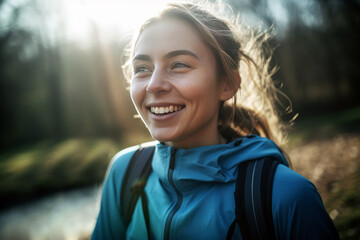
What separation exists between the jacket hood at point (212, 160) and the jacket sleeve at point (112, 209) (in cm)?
42

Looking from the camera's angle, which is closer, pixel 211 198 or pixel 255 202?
pixel 255 202

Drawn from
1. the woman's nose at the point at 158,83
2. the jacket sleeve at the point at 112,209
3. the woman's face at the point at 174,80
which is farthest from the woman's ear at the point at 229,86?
the jacket sleeve at the point at 112,209

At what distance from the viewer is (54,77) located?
54.4 ft

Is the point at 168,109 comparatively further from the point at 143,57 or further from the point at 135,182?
the point at 135,182

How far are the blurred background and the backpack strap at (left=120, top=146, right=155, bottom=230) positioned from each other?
637 cm

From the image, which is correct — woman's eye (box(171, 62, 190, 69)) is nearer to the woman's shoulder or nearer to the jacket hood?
the jacket hood

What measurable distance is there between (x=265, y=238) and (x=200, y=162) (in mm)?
536

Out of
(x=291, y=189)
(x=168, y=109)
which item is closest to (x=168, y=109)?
(x=168, y=109)

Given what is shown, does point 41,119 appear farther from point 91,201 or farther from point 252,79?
point 252,79

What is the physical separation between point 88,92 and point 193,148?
1888 centimetres

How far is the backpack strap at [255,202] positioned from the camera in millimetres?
1292

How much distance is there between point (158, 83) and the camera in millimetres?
1544

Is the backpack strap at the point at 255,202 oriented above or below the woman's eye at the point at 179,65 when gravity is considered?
below

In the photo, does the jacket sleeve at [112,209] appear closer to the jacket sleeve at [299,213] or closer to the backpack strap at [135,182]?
the backpack strap at [135,182]
